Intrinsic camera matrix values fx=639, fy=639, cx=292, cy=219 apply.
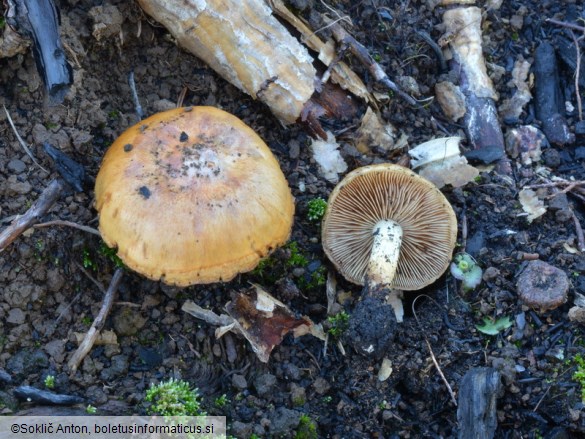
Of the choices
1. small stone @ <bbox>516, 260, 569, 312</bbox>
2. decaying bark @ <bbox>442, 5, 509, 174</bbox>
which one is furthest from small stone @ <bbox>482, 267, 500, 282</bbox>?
decaying bark @ <bbox>442, 5, 509, 174</bbox>

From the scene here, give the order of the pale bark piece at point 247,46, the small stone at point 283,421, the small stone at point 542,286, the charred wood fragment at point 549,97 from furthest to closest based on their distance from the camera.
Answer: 1. the charred wood fragment at point 549,97
2. the pale bark piece at point 247,46
3. the small stone at point 542,286
4. the small stone at point 283,421

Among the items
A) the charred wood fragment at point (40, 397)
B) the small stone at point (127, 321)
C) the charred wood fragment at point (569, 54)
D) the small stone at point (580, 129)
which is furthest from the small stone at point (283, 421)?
the charred wood fragment at point (569, 54)

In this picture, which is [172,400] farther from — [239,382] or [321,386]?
[321,386]

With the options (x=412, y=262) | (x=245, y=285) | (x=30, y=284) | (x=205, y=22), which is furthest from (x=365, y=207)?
(x=30, y=284)

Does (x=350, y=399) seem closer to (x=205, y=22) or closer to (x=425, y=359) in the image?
(x=425, y=359)

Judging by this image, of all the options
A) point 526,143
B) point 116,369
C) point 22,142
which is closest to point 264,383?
point 116,369

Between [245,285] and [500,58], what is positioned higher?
[500,58]

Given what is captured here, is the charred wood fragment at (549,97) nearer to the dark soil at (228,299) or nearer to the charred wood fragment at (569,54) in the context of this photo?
the charred wood fragment at (569,54)
